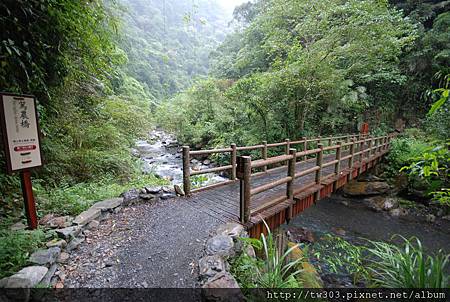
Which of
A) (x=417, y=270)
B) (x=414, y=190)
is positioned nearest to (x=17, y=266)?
(x=417, y=270)

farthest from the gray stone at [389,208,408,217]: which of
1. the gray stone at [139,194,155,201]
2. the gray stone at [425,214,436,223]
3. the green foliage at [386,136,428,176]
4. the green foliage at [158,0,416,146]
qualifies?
the gray stone at [139,194,155,201]

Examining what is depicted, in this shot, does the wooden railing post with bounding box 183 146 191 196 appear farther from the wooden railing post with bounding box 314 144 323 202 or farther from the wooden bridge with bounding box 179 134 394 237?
the wooden railing post with bounding box 314 144 323 202

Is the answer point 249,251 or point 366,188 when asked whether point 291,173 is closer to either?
point 249,251

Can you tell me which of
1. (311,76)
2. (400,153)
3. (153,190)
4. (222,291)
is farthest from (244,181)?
(400,153)

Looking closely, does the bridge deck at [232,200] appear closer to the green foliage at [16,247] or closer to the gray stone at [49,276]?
the gray stone at [49,276]

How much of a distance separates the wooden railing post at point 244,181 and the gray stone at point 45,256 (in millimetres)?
2282

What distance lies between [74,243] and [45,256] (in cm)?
47

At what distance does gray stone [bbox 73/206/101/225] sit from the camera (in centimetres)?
293

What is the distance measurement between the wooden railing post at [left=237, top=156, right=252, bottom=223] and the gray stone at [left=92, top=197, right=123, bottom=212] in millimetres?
2258

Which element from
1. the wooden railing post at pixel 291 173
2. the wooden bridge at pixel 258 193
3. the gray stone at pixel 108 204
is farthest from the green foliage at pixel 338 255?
the gray stone at pixel 108 204

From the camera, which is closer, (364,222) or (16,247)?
(16,247)

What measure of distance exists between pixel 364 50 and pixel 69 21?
9.54 m

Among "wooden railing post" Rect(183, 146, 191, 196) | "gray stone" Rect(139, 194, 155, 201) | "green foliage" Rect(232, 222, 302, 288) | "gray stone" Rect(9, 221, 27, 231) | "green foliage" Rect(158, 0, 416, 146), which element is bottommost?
"green foliage" Rect(232, 222, 302, 288)

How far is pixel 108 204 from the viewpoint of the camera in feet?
11.7
